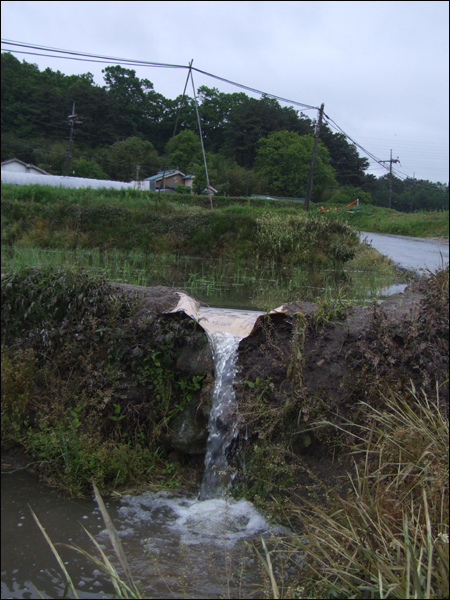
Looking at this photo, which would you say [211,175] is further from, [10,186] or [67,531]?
[67,531]

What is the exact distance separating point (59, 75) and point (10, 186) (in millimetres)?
7136

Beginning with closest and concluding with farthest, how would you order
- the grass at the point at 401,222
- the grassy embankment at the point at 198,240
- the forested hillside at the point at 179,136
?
the grass at the point at 401,222
the forested hillside at the point at 179,136
the grassy embankment at the point at 198,240

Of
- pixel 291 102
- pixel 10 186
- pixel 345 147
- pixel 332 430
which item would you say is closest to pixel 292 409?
pixel 332 430

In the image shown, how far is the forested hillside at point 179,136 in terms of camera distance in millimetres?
7395

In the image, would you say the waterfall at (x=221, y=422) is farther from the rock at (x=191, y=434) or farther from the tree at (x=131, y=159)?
the tree at (x=131, y=159)

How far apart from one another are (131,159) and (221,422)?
51.9ft

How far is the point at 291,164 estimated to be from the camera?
31.7 ft

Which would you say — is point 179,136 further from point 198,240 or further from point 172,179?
point 172,179

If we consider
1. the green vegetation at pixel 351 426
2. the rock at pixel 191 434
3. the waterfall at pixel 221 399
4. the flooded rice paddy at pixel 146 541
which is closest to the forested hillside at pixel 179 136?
the green vegetation at pixel 351 426

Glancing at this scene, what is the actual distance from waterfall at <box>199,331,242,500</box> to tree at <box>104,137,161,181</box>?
12817mm

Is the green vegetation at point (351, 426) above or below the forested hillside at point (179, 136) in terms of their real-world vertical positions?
below

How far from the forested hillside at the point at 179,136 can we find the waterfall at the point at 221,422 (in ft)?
7.00

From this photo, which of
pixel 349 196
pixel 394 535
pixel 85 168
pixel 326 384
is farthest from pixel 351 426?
pixel 85 168

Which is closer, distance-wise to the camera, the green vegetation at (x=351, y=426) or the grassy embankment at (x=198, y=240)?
the green vegetation at (x=351, y=426)
